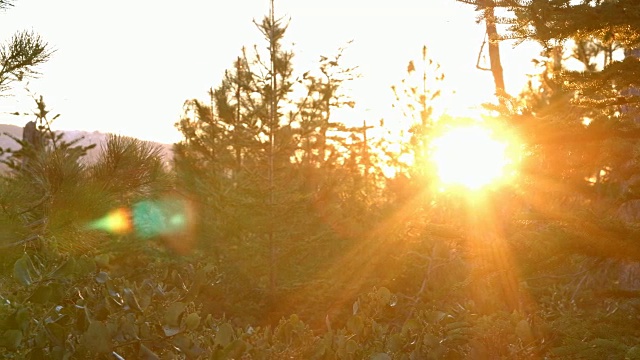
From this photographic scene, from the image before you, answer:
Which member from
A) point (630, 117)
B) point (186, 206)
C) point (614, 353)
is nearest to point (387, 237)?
point (186, 206)

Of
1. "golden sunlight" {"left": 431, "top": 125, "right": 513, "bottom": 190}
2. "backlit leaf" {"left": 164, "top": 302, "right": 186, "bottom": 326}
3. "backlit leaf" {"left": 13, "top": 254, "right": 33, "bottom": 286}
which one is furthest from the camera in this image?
"golden sunlight" {"left": 431, "top": 125, "right": 513, "bottom": 190}

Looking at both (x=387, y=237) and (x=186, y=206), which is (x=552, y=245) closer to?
(x=387, y=237)

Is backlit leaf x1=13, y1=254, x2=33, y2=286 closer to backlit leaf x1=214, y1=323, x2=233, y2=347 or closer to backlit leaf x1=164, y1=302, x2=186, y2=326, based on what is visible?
backlit leaf x1=164, y1=302, x2=186, y2=326

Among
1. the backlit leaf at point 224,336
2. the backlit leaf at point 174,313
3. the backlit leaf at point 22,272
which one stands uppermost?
the backlit leaf at point 22,272

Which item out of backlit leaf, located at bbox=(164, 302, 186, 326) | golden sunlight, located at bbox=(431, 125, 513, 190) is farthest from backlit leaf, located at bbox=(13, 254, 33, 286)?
golden sunlight, located at bbox=(431, 125, 513, 190)

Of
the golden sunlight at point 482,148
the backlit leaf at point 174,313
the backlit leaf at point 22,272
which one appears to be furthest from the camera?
the golden sunlight at point 482,148

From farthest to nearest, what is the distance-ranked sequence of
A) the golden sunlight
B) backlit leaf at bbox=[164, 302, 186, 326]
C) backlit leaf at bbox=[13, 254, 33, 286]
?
the golden sunlight
backlit leaf at bbox=[164, 302, 186, 326]
backlit leaf at bbox=[13, 254, 33, 286]

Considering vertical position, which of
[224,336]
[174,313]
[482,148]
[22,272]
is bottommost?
[224,336]

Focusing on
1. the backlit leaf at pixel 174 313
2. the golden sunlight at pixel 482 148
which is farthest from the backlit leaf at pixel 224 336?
the golden sunlight at pixel 482 148

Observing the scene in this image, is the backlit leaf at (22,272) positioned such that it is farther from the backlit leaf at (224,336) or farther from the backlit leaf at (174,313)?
the backlit leaf at (224,336)

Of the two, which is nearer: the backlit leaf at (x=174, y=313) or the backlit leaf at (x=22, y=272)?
the backlit leaf at (x=22, y=272)

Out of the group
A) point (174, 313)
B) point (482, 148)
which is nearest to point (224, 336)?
point (174, 313)

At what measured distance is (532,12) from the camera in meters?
4.44

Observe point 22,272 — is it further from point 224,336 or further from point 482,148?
point 482,148
